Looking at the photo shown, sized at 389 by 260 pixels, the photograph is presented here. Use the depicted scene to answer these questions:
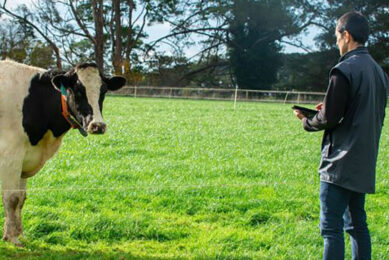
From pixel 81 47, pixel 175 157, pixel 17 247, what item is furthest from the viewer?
pixel 81 47

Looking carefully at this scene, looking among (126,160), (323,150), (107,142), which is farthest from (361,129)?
(107,142)

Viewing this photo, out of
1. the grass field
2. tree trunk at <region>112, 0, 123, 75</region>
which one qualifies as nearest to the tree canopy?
tree trunk at <region>112, 0, 123, 75</region>

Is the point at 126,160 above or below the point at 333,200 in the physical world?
below

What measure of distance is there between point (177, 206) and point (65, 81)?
7.24 ft

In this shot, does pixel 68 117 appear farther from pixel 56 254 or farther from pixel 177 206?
pixel 177 206

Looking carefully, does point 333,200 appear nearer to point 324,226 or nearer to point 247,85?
point 324,226

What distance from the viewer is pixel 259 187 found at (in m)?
6.49

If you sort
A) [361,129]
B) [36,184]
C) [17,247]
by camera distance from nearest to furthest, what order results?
1. [361,129]
2. [17,247]
3. [36,184]

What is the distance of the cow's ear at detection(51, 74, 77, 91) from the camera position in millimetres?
4207

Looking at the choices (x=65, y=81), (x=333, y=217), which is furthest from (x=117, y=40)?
(x=333, y=217)

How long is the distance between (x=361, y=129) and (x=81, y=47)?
5602 cm

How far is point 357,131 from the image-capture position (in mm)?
3205

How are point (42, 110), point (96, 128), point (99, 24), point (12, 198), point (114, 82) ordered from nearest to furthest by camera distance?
point (96, 128) < point (12, 198) < point (42, 110) < point (114, 82) < point (99, 24)

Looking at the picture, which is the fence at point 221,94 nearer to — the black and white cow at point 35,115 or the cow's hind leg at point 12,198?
the black and white cow at point 35,115
